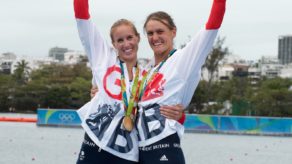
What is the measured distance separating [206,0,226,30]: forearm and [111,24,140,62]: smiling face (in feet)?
1.18

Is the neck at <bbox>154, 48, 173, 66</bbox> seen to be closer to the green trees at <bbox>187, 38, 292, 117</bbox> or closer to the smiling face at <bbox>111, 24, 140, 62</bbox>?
the smiling face at <bbox>111, 24, 140, 62</bbox>

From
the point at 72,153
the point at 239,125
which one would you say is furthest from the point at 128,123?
the point at 239,125

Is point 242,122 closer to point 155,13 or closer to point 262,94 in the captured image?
point 262,94

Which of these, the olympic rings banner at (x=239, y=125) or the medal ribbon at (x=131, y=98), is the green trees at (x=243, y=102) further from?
the medal ribbon at (x=131, y=98)

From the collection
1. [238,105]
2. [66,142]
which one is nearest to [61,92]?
[238,105]

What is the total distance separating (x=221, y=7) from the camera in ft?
10.00

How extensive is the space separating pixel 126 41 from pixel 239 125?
73.9 feet

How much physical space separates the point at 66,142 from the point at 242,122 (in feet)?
32.6

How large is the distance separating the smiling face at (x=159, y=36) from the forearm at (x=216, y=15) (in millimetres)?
202

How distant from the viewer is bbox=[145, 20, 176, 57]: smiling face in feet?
10.3

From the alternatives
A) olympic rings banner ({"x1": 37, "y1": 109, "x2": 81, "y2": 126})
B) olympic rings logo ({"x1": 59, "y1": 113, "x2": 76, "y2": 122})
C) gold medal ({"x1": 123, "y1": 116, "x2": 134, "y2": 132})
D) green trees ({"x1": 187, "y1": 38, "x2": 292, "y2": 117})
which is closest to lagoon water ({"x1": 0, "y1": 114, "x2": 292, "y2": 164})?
olympic rings banner ({"x1": 37, "y1": 109, "x2": 81, "y2": 126})

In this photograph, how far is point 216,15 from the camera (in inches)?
120

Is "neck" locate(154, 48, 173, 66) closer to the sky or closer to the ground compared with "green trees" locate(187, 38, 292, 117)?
closer to the sky

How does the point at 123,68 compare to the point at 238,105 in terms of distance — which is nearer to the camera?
the point at 123,68
